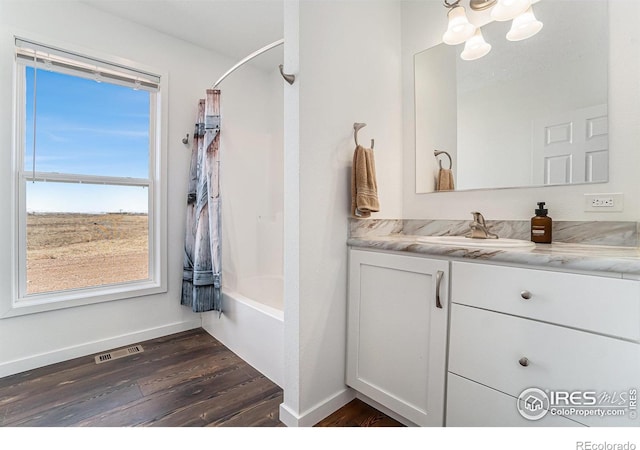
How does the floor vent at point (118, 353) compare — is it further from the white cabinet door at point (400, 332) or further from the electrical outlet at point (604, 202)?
the electrical outlet at point (604, 202)

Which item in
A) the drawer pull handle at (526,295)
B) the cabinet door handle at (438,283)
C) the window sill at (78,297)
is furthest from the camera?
the window sill at (78,297)

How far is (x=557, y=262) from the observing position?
882 millimetres

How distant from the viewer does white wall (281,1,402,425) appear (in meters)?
1.30

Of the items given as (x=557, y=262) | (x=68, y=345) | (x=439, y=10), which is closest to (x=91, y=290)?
(x=68, y=345)

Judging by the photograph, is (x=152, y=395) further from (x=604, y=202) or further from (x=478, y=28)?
(x=478, y=28)

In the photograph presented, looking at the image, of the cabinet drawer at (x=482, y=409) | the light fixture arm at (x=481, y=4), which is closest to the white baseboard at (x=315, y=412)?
the cabinet drawer at (x=482, y=409)

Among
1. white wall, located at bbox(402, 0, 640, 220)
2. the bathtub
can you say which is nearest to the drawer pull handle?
white wall, located at bbox(402, 0, 640, 220)

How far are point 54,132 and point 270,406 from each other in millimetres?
2284

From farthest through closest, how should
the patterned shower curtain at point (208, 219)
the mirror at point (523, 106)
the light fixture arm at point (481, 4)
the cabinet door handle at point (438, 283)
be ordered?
the patterned shower curtain at point (208, 219)
the light fixture arm at point (481, 4)
the mirror at point (523, 106)
the cabinet door handle at point (438, 283)

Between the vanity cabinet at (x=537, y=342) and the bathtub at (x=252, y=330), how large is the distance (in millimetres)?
939

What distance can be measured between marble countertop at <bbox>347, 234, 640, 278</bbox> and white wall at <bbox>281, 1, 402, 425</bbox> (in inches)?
13.0

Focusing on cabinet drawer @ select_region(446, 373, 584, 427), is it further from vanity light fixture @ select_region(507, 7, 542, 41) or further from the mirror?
vanity light fixture @ select_region(507, 7, 542, 41)

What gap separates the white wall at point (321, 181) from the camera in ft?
4.28

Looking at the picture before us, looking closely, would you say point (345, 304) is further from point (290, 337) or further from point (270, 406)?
point (270, 406)
